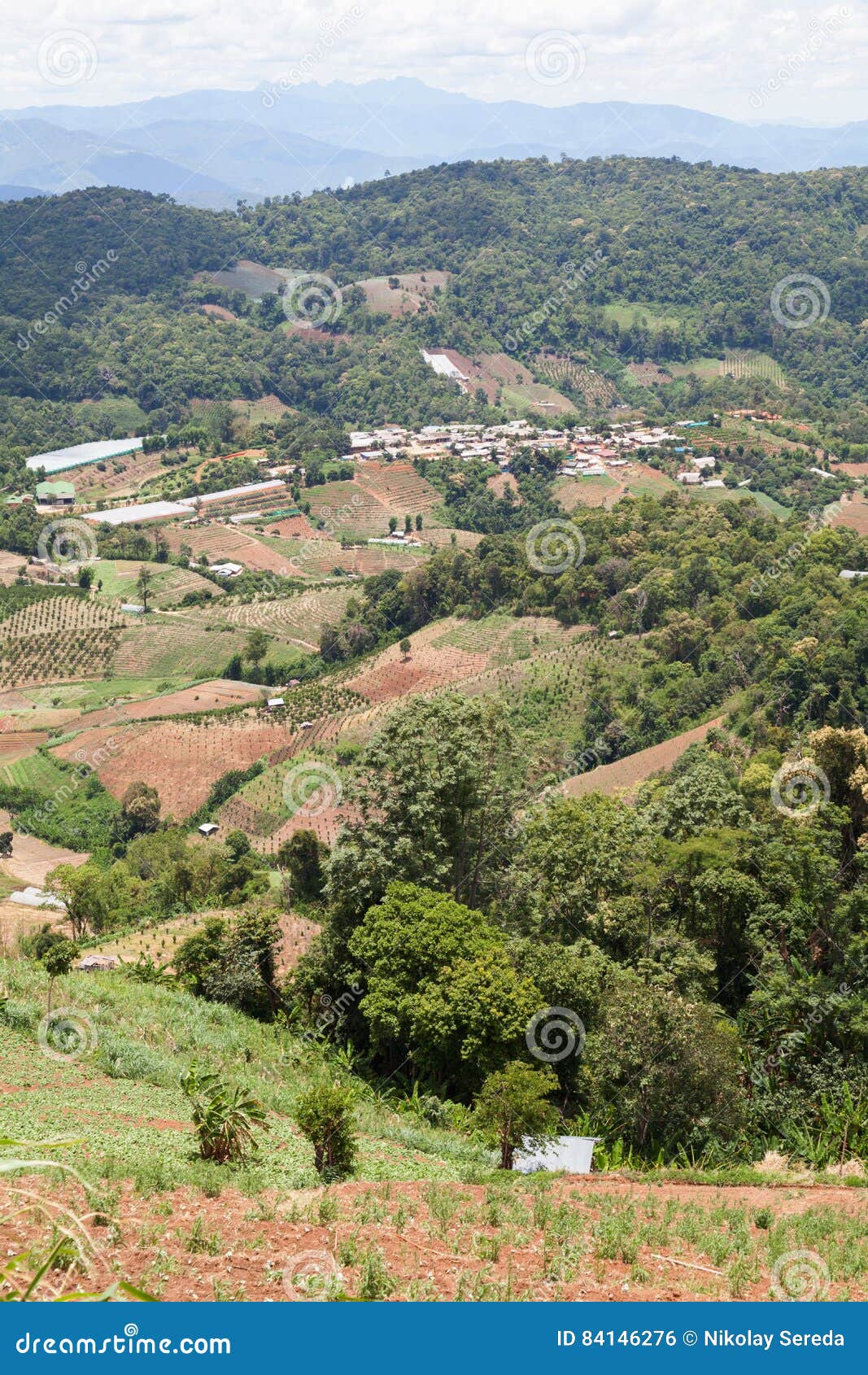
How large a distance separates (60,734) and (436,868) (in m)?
36.4

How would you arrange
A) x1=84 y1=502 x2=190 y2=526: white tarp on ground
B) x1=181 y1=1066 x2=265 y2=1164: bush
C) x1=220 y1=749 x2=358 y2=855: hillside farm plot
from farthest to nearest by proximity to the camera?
x1=84 y1=502 x2=190 y2=526: white tarp on ground
x1=220 y1=749 x2=358 y2=855: hillside farm plot
x1=181 y1=1066 x2=265 y2=1164: bush

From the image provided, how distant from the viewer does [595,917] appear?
1667 cm

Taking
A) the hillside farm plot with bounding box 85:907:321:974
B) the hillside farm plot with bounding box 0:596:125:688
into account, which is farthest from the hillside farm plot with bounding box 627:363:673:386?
the hillside farm plot with bounding box 85:907:321:974

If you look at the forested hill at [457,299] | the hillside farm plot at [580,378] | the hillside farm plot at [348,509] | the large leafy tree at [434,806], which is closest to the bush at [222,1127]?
the large leafy tree at [434,806]

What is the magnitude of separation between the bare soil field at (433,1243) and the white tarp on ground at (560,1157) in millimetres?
1436

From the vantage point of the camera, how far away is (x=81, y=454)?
94312mm

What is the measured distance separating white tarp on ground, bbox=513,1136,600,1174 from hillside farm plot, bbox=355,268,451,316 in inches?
4748

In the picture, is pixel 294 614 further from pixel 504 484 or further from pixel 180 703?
pixel 504 484

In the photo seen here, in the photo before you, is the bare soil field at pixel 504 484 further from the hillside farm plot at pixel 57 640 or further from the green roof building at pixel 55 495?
the green roof building at pixel 55 495

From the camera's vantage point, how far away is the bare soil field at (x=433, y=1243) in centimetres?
650

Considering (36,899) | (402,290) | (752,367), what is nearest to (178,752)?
(36,899)

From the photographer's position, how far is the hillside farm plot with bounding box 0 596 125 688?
5766 centimetres

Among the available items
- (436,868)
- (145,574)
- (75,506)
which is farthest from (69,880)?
(75,506)

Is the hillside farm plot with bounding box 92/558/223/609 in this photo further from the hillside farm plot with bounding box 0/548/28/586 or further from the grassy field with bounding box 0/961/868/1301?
the grassy field with bounding box 0/961/868/1301
